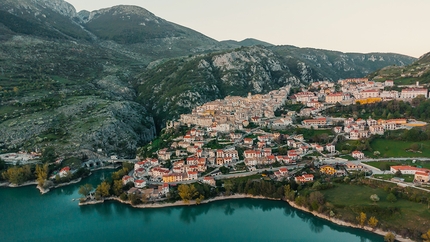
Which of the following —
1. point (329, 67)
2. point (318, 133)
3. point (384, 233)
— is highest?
point (329, 67)

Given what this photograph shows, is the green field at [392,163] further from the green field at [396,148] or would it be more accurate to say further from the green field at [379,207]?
the green field at [379,207]

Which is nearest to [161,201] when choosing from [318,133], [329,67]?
[318,133]

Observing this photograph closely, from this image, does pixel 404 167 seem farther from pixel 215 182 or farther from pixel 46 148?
pixel 46 148

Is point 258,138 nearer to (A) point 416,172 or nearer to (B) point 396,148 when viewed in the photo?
(B) point 396,148

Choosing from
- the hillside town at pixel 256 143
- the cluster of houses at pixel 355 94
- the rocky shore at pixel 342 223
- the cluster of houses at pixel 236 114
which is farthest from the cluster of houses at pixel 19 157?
the cluster of houses at pixel 355 94

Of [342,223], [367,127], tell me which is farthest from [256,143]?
[342,223]

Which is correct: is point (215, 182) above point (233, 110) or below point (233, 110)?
below
